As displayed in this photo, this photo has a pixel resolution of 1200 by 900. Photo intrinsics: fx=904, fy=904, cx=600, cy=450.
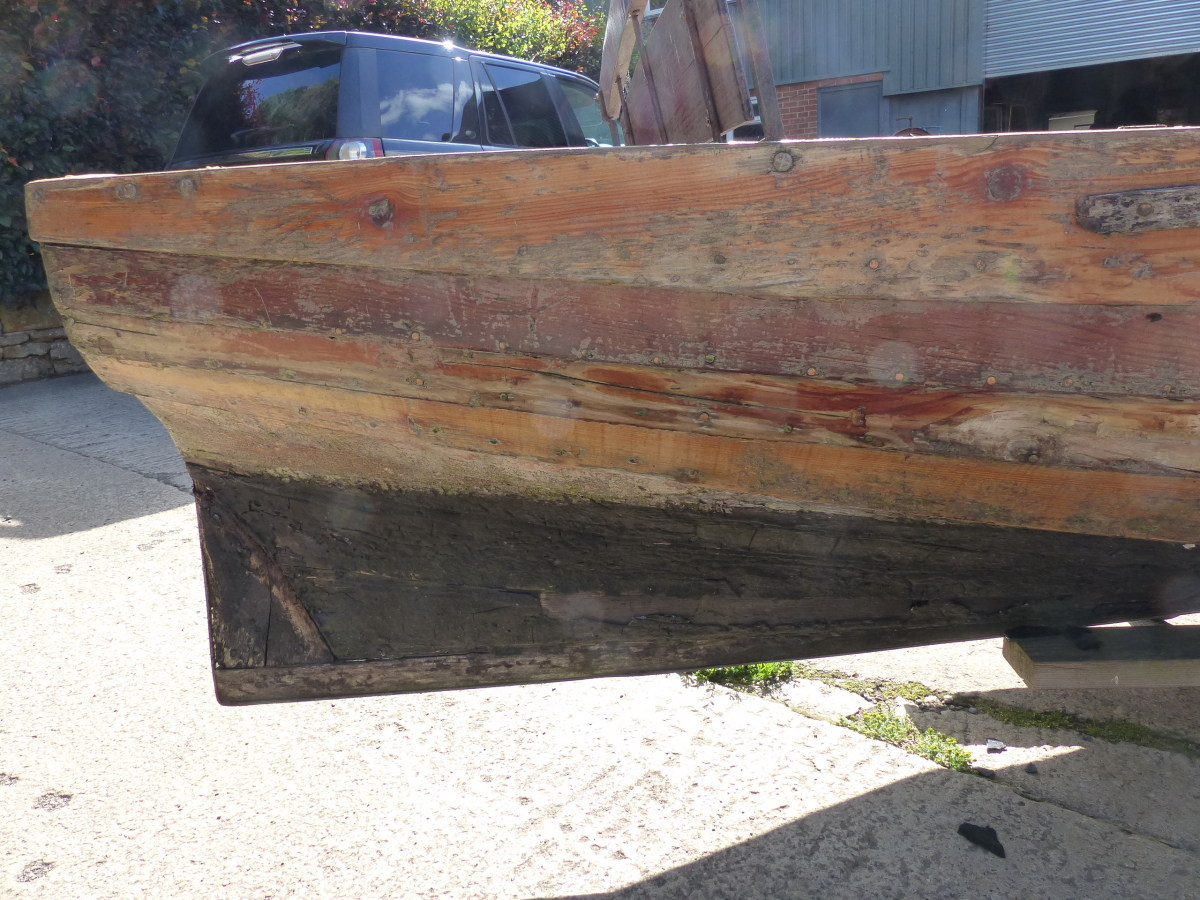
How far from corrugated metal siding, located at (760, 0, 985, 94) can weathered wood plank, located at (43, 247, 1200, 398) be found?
444 inches

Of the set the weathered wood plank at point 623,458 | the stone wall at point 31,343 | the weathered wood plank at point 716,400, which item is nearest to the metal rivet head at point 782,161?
the weathered wood plank at point 716,400

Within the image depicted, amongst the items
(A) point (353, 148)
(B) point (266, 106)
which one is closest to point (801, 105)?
(B) point (266, 106)

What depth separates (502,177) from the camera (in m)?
1.43

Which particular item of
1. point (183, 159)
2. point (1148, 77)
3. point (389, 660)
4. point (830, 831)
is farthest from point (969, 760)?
point (1148, 77)

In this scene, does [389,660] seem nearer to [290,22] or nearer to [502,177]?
[502,177]

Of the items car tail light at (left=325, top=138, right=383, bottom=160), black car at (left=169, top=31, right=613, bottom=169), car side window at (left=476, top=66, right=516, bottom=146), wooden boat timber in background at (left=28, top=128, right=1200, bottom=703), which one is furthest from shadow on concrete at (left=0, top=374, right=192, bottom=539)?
wooden boat timber in background at (left=28, top=128, right=1200, bottom=703)

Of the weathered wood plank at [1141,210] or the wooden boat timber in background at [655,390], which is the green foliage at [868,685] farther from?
the weathered wood plank at [1141,210]

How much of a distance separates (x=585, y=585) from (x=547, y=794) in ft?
2.24

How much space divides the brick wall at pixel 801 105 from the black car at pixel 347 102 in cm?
786

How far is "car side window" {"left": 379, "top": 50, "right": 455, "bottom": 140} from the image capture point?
4660 mm

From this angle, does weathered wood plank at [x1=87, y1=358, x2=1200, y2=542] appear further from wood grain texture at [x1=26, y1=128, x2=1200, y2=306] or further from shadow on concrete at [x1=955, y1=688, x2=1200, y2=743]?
shadow on concrete at [x1=955, y1=688, x2=1200, y2=743]

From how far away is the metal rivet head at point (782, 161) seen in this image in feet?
4.44

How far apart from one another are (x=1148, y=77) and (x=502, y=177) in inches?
578

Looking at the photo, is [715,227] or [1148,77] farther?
[1148,77]
